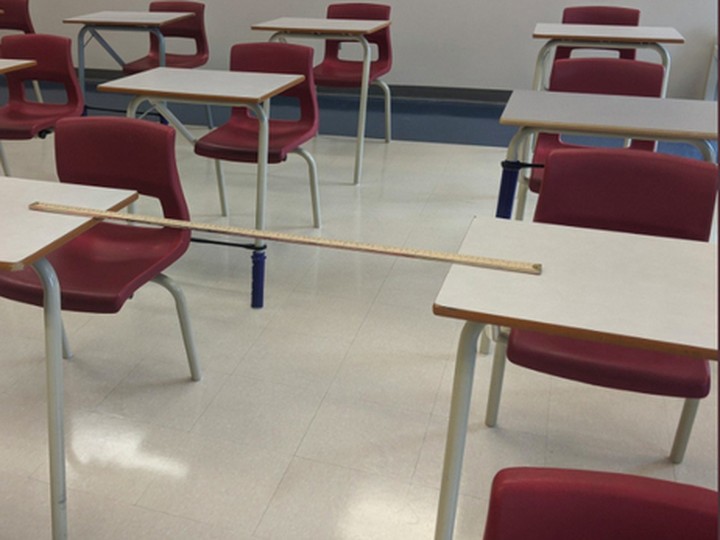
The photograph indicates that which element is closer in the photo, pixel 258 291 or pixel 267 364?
pixel 267 364

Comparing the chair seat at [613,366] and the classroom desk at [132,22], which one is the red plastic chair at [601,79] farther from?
the classroom desk at [132,22]

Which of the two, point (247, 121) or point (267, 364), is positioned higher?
point (247, 121)

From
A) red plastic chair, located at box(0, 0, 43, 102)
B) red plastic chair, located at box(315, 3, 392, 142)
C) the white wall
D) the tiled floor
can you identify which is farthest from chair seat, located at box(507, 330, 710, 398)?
red plastic chair, located at box(0, 0, 43, 102)

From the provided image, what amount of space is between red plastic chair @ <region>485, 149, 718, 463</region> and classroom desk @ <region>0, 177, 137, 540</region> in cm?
93

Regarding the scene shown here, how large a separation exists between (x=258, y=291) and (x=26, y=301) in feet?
2.99

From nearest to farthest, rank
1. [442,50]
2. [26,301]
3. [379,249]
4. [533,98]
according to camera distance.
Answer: [379,249] < [26,301] < [533,98] < [442,50]

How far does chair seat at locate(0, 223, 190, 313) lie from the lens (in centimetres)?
163

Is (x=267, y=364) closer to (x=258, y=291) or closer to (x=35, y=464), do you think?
(x=258, y=291)

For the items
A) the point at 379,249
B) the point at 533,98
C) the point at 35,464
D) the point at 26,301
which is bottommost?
the point at 35,464

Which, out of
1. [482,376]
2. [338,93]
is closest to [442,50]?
[338,93]

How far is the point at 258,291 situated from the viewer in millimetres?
2459

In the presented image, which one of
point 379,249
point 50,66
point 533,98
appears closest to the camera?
point 379,249

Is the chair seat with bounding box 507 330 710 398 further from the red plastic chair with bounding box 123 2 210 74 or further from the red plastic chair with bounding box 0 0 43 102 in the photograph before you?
the red plastic chair with bounding box 0 0 43 102

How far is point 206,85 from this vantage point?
2473 mm
